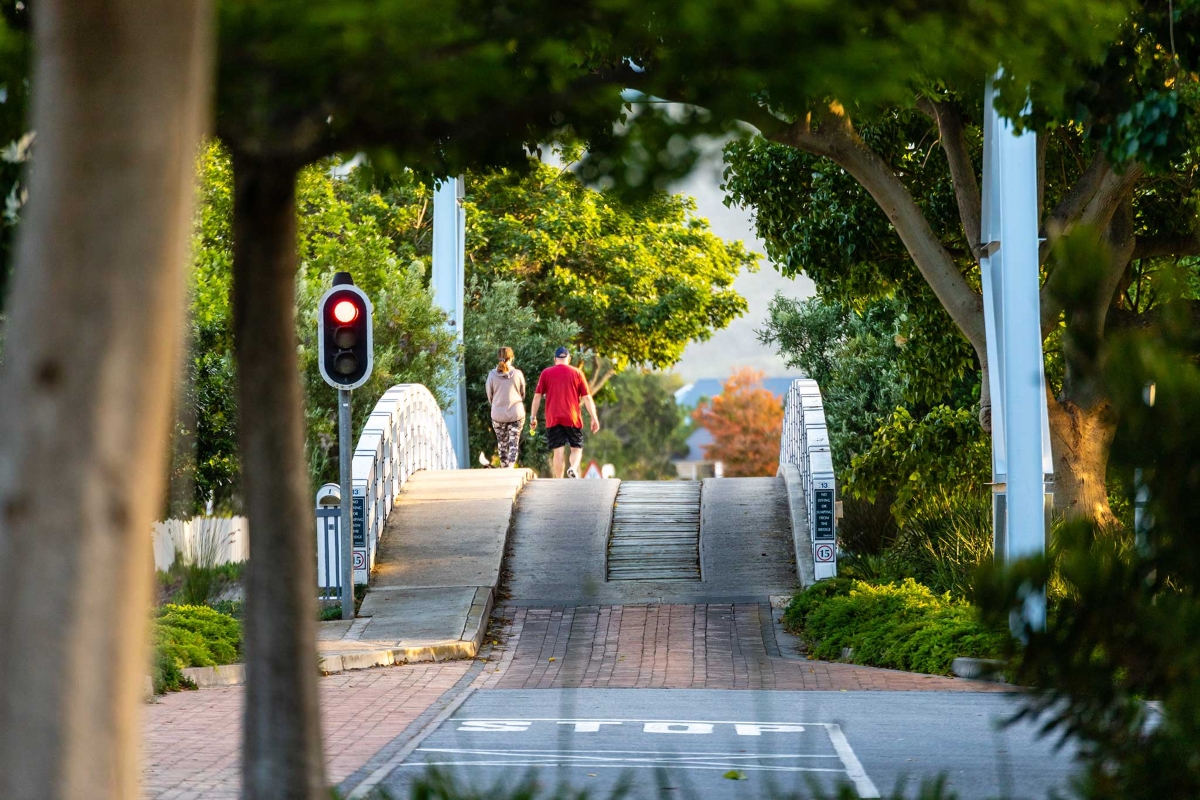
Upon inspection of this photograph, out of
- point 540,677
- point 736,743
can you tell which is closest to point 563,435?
point 540,677

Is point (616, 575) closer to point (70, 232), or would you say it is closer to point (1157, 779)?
point (1157, 779)

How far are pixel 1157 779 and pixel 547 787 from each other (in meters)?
3.11

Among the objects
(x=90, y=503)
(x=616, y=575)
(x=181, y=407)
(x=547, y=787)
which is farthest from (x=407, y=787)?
(x=181, y=407)

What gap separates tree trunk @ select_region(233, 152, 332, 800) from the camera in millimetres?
Answer: 3803

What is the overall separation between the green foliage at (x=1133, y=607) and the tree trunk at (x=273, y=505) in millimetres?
1778

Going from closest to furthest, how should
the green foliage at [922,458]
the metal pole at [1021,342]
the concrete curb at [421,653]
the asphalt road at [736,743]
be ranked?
1. the asphalt road at [736,743]
2. the metal pole at [1021,342]
3. the concrete curb at [421,653]
4. the green foliage at [922,458]

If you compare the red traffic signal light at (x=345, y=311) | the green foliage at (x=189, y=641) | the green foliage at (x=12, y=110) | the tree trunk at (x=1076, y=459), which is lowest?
the green foliage at (x=189, y=641)

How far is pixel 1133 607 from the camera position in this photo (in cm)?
Result: 391

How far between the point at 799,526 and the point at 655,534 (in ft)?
5.58

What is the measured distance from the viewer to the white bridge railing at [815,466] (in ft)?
48.8

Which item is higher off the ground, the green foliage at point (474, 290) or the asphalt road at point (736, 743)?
the green foliage at point (474, 290)

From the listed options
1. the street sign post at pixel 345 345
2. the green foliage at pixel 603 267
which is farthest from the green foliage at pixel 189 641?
the green foliage at pixel 603 267

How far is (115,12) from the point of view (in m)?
2.90

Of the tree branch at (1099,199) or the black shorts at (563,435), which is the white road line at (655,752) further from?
the black shorts at (563,435)
